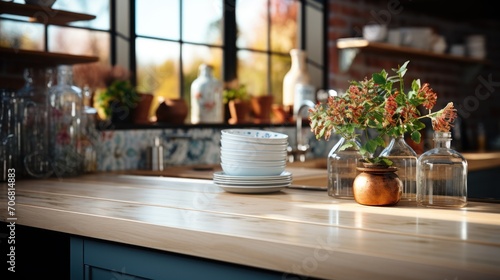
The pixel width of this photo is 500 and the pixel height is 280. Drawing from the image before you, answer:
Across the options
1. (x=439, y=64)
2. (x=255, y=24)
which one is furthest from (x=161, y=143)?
(x=439, y=64)

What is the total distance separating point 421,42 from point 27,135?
2.85 meters

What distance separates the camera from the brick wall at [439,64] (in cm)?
416

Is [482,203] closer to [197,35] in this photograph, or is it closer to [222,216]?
[222,216]

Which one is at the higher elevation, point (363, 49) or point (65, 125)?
point (363, 49)

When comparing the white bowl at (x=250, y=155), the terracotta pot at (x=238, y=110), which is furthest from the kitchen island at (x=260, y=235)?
the terracotta pot at (x=238, y=110)

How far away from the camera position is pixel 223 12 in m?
3.43

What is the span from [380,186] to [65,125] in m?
1.32

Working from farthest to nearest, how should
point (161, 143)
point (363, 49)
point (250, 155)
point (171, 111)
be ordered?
point (363, 49), point (171, 111), point (161, 143), point (250, 155)

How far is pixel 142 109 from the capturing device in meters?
2.86

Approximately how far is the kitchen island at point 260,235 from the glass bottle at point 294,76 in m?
1.91

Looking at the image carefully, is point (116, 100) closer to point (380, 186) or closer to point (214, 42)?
point (214, 42)

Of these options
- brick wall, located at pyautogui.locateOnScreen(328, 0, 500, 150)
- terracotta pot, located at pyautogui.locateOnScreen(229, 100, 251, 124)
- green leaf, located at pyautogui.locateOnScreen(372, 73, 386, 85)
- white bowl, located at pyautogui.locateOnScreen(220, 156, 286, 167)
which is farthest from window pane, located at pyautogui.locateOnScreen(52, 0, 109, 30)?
brick wall, located at pyautogui.locateOnScreen(328, 0, 500, 150)

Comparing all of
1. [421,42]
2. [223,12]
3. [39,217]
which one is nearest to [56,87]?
[39,217]

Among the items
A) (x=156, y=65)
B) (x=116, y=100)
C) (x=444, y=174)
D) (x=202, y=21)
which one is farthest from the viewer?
(x=202, y=21)
